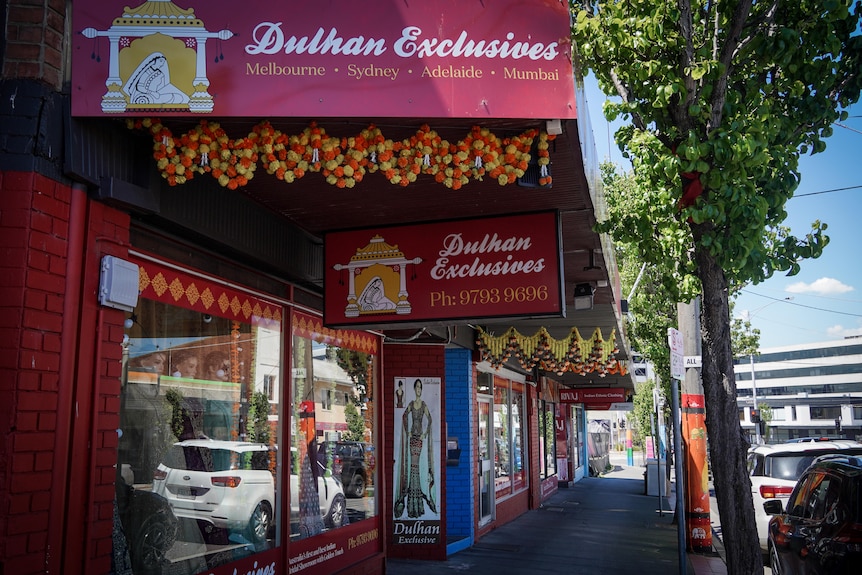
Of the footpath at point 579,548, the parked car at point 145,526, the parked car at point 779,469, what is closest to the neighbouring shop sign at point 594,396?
the footpath at point 579,548

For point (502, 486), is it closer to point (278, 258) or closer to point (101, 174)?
point (278, 258)

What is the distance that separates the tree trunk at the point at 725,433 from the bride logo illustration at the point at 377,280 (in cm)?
259

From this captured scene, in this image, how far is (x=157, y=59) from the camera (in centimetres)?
441

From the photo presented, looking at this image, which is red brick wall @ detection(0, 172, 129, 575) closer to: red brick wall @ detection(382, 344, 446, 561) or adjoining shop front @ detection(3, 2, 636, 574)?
adjoining shop front @ detection(3, 2, 636, 574)

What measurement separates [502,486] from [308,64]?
41.6 ft

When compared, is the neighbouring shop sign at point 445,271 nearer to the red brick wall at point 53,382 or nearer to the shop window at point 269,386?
the shop window at point 269,386

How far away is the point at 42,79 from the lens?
14.3ft

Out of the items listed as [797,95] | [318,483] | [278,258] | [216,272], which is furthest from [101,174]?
[797,95]

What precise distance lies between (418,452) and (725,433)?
232 inches

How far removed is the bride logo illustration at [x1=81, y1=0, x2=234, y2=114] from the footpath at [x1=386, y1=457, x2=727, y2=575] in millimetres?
6095

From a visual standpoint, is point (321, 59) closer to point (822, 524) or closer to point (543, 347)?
point (822, 524)

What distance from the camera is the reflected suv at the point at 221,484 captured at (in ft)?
19.2

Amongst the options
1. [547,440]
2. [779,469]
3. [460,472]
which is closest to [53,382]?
[460,472]

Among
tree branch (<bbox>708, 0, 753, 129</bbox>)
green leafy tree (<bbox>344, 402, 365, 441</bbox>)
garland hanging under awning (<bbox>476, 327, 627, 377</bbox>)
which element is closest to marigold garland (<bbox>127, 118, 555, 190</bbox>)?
tree branch (<bbox>708, 0, 753, 129</bbox>)
